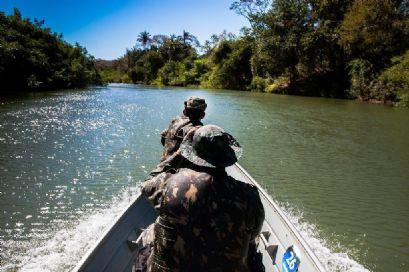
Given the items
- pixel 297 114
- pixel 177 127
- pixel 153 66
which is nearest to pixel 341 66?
pixel 297 114

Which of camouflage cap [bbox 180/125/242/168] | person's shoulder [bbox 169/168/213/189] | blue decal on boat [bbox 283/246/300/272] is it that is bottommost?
blue decal on boat [bbox 283/246/300/272]

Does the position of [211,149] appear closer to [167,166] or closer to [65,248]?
[167,166]

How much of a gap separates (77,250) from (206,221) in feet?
12.0

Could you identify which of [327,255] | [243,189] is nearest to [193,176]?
[243,189]

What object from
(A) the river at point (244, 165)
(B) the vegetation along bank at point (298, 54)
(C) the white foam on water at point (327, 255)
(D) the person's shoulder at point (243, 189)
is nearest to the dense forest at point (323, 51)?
(B) the vegetation along bank at point (298, 54)

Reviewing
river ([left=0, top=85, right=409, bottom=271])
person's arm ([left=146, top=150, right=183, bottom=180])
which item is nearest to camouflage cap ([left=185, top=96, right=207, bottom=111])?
person's arm ([left=146, top=150, right=183, bottom=180])

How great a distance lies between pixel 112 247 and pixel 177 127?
1877 mm

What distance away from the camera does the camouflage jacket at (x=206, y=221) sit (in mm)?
2305

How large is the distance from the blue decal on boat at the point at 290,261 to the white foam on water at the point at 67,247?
6.16 ft

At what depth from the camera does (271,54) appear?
36156 millimetres

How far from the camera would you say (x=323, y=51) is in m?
34.7

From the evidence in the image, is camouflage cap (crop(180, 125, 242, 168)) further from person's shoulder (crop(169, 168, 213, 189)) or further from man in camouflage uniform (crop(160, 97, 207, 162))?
man in camouflage uniform (crop(160, 97, 207, 162))

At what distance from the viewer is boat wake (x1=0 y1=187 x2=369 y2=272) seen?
16.0ft

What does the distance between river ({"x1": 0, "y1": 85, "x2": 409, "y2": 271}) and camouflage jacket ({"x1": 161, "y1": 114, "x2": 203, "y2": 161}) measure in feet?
6.10
